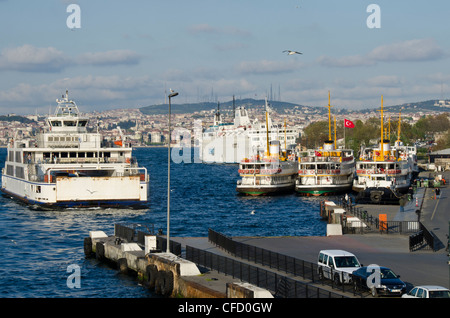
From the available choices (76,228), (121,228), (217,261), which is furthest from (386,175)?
(217,261)

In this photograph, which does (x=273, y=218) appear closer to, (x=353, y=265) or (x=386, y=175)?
(x=386, y=175)

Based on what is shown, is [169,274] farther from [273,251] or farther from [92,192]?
[92,192]

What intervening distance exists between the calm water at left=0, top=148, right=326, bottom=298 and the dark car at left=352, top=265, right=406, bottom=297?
10.6 meters

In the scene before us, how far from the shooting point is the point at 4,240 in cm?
4994

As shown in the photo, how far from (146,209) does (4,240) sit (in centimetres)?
1849

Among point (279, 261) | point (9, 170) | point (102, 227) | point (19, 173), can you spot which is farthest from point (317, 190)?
point (279, 261)

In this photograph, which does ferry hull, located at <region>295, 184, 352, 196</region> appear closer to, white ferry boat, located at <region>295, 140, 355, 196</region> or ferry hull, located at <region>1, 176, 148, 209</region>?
white ferry boat, located at <region>295, 140, 355, 196</region>

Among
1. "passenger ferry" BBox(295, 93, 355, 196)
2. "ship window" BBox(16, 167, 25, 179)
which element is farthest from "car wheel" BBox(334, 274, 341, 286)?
"passenger ferry" BBox(295, 93, 355, 196)

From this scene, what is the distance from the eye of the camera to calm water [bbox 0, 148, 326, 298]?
34438 mm

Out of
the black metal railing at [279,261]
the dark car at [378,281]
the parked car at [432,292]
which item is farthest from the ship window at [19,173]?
the parked car at [432,292]

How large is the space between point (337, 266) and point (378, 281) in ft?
9.89

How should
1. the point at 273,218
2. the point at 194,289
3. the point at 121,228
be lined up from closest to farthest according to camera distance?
the point at 194,289, the point at 121,228, the point at 273,218

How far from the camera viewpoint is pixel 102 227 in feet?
176

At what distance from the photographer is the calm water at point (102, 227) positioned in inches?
1356
